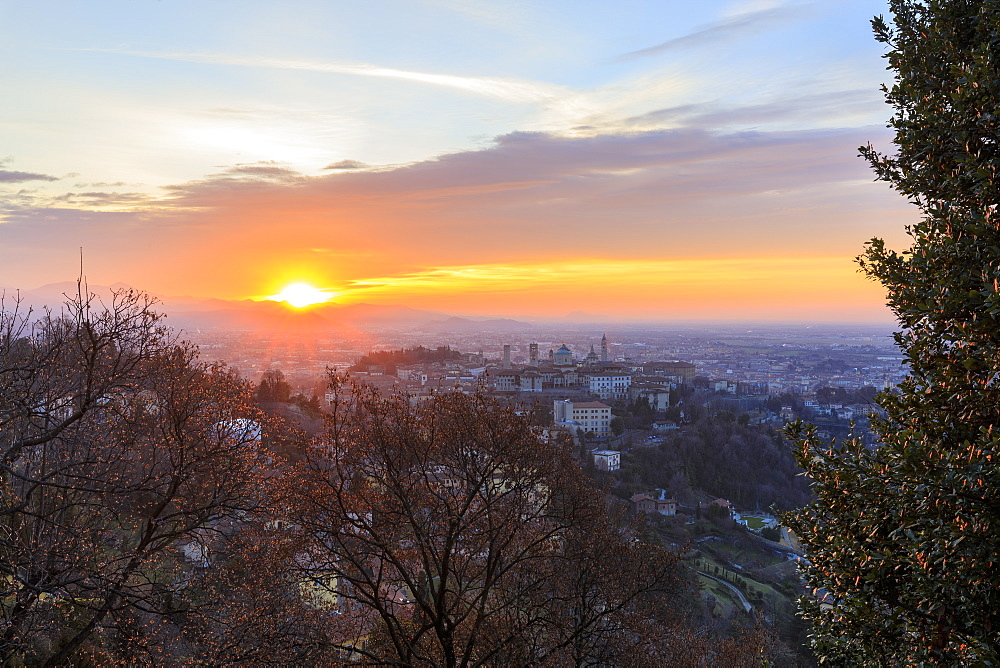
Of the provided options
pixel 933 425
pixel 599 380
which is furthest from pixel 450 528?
pixel 599 380

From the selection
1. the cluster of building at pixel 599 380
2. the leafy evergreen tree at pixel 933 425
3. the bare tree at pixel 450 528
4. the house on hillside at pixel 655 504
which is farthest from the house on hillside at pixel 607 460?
the leafy evergreen tree at pixel 933 425

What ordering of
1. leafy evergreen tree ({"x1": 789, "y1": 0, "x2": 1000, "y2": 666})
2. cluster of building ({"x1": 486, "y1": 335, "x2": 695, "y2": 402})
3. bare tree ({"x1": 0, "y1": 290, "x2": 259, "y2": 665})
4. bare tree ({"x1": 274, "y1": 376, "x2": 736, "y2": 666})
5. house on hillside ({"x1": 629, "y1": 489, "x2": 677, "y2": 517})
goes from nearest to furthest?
leafy evergreen tree ({"x1": 789, "y1": 0, "x2": 1000, "y2": 666}), bare tree ({"x1": 0, "y1": 290, "x2": 259, "y2": 665}), bare tree ({"x1": 274, "y1": 376, "x2": 736, "y2": 666}), house on hillside ({"x1": 629, "y1": 489, "x2": 677, "y2": 517}), cluster of building ({"x1": 486, "y1": 335, "x2": 695, "y2": 402})

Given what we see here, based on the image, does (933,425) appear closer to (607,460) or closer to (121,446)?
(121,446)

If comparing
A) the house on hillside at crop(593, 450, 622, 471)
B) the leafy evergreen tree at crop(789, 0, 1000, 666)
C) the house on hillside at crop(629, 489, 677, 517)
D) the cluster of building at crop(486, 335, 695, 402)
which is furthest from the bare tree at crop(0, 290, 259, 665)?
the cluster of building at crop(486, 335, 695, 402)

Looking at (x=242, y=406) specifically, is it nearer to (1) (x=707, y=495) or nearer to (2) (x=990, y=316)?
(2) (x=990, y=316)

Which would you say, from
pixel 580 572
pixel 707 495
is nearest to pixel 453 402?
pixel 580 572

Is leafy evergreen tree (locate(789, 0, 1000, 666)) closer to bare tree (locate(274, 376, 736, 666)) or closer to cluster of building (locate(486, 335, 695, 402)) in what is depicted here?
bare tree (locate(274, 376, 736, 666))

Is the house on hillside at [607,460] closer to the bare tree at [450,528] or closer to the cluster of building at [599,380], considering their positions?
the cluster of building at [599,380]

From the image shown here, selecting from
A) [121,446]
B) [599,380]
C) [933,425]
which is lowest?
[599,380]
